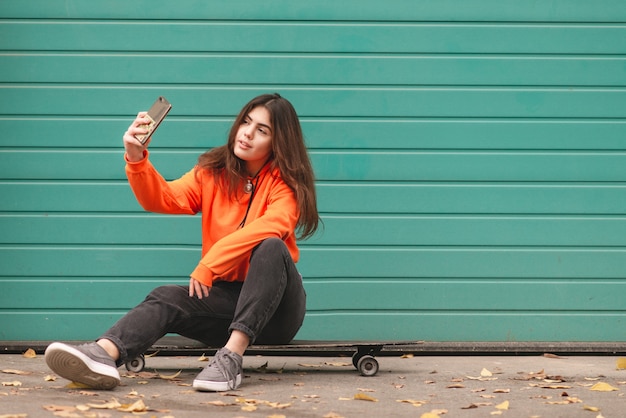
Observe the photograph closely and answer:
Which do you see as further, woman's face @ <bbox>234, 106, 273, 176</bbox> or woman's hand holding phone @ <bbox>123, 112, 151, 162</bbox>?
woman's face @ <bbox>234, 106, 273, 176</bbox>

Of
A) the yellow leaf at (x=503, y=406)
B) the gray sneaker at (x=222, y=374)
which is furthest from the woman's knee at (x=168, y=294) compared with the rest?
the yellow leaf at (x=503, y=406)

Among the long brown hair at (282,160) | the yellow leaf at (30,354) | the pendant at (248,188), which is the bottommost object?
the yellow leaf at (30,354)

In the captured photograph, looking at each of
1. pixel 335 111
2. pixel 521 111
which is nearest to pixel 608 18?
pixel 521 111

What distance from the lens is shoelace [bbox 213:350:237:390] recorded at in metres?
3.53

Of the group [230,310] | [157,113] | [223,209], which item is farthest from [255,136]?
[230,310]

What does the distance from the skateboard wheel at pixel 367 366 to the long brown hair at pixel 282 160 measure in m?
0.63

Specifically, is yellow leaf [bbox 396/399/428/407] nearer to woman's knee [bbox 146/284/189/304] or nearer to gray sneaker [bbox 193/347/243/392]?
gray sneaker [bbox 193/347/243/392]

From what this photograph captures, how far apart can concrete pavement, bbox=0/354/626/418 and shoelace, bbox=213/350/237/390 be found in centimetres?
5

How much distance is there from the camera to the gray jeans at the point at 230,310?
3.56 meters

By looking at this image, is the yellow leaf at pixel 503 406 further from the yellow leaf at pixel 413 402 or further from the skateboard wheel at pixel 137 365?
the skateboard wheel at pixel 137 365

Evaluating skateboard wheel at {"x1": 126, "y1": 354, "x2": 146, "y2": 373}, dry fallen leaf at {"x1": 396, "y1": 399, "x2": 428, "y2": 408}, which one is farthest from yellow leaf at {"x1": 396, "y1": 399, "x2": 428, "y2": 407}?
skateboard wheel at {"x1": 126, "y1": 354, "x2": 146, "y2": 373}

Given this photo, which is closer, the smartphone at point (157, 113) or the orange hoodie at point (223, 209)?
the smartphone at point (157, 113)

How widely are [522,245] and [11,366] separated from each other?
2582 millimetres

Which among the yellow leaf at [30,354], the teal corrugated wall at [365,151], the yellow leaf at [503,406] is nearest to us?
the yellow leaf at [503,406]
